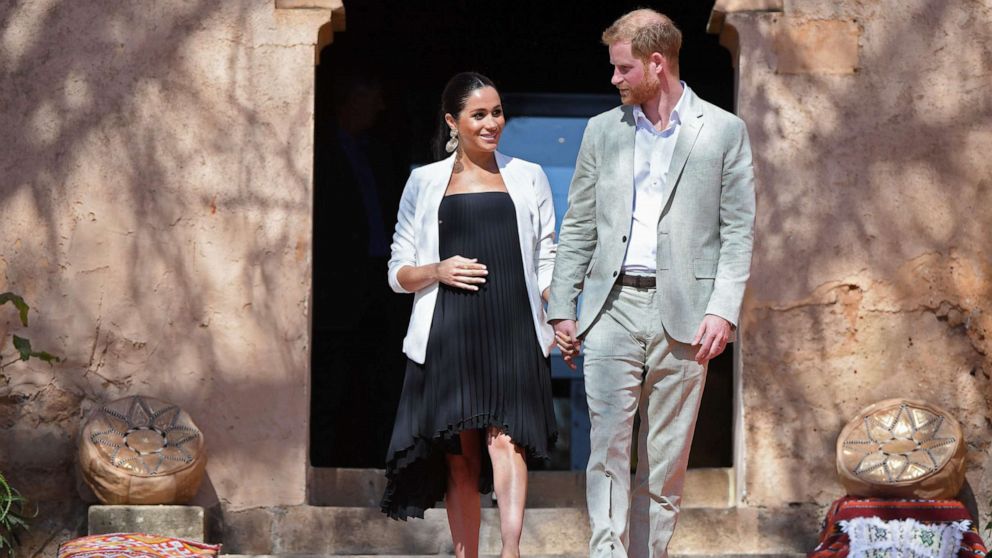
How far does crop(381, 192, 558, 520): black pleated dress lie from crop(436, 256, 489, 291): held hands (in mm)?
44

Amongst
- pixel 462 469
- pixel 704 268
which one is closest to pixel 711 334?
pixel 704 268

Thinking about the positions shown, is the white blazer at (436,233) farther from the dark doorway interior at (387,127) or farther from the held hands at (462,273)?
the dark doorway interior at (387,127)

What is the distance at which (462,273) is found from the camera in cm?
503

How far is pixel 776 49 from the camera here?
671cm

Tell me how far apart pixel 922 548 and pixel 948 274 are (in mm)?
1332

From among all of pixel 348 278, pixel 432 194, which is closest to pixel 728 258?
pixel 432 194

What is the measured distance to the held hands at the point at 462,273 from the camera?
5031 mm

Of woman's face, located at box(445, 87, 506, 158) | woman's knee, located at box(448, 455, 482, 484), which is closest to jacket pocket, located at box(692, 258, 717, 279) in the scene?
woman's face, located at box(445, 87, 506, 158)

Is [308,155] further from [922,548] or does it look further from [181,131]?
[922,548]

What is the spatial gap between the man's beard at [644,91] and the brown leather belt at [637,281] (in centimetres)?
54

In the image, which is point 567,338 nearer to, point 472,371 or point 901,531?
point 472,371

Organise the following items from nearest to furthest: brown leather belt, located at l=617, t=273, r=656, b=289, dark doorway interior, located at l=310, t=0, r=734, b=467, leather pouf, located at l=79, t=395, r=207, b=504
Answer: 1. brown leather belt, located at l=617, t=273, r=656, b=289
2. leather pouf, located at l=79, t=395, r=207, b=504
3. dark doorway interior, located at l=310, t=0, r=734, b=467

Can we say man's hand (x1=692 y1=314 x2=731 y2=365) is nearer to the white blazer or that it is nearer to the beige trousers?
the beige trousers

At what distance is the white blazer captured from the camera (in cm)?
512
